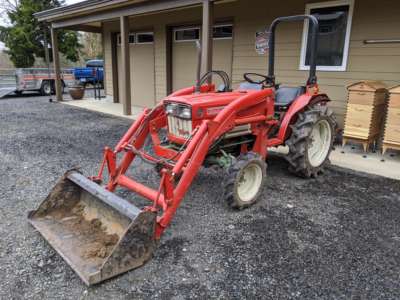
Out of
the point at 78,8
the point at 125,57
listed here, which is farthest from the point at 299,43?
the point at 78,8

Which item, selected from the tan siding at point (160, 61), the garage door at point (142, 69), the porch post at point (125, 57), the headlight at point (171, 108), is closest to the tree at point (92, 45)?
the garage door at point (142, 69)

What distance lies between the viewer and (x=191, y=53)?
8.41 meters

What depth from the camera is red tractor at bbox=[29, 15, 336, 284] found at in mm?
2260

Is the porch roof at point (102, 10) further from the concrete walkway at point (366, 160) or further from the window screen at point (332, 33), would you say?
the concrete walkway at point (366, 160)

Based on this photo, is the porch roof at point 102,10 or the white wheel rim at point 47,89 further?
the white wheel rim at point 47,89

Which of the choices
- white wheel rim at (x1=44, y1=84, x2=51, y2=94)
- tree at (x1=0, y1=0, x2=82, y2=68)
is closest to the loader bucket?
white wheel rim at (x1=44, y1=84, x2=51, y2=94)

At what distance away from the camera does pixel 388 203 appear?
342 cm

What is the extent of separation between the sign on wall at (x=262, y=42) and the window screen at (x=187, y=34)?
1.86m

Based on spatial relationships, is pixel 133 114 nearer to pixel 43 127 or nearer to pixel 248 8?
pixel 43 127

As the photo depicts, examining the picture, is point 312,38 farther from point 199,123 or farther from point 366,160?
point 366,160

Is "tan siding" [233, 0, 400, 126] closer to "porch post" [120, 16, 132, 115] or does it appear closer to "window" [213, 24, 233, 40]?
"window" [213, 24, 233, 40]

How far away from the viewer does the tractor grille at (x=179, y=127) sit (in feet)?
10.2

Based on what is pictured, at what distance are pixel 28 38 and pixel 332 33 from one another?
57.9 feet

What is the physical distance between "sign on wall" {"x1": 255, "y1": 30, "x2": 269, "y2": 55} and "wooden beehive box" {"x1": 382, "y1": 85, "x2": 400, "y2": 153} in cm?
273
